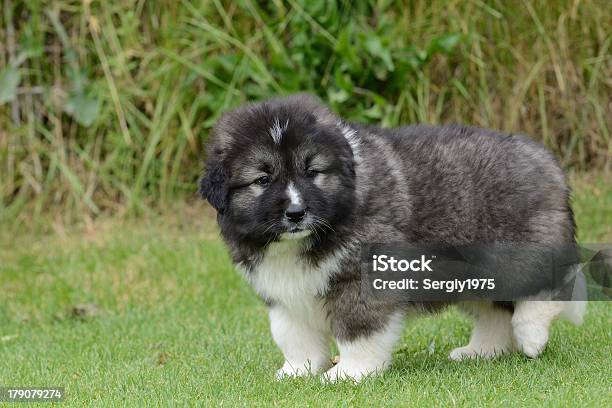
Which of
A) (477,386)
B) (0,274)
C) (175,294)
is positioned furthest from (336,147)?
(0,274)

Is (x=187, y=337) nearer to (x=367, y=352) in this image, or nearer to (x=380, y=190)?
(x=367, y=352)

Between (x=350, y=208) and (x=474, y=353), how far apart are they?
1.32 metres

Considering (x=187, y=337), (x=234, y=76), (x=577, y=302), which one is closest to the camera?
(x=577, y=302)

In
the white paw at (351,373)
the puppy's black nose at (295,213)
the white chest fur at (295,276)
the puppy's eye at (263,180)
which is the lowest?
the white paw at (351,373)

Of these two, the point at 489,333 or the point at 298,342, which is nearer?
the point at 298,342

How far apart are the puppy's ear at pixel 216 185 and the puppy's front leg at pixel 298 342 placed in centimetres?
65

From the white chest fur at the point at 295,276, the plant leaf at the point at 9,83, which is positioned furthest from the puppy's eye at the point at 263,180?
the plant leaf at the point at 9,83

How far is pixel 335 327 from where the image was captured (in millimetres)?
5141

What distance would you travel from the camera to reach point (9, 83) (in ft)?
33.8

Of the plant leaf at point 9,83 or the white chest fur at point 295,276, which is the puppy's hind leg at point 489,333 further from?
the plant leaf at point 9,83

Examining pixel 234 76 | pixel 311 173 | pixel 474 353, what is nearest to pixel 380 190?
pixel 311 173

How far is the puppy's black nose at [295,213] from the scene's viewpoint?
4766mm

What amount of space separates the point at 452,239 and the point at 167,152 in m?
5.43

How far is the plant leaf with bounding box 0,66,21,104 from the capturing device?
10242 mm
